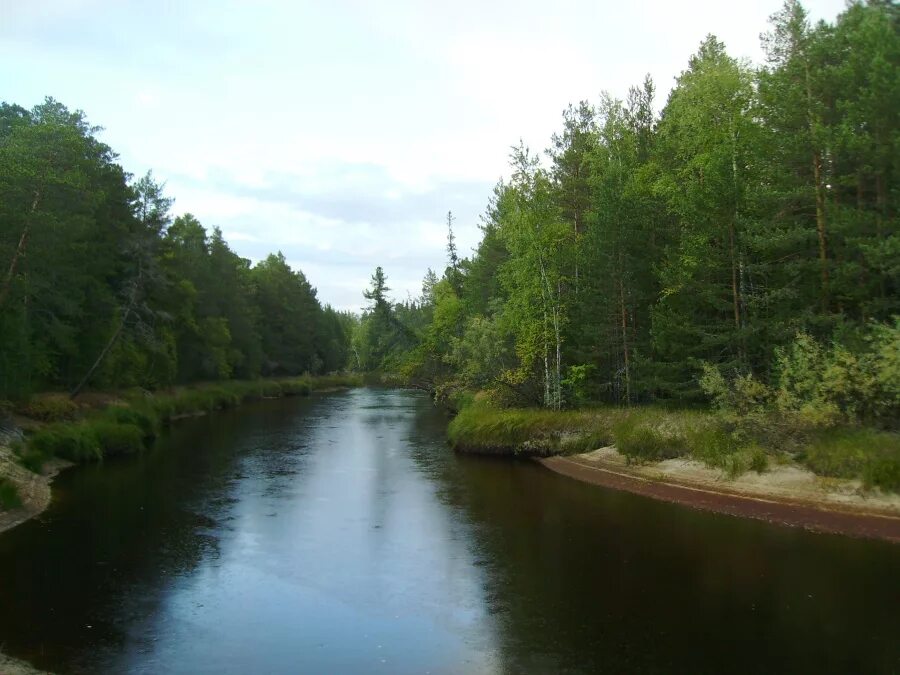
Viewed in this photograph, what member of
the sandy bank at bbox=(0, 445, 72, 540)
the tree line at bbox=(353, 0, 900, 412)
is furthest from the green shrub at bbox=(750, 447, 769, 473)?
the sandy bank at bbox=(0, 445, 72, 540)

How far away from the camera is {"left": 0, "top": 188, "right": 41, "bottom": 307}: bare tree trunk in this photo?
30891 millimetres

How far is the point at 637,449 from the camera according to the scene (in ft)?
103

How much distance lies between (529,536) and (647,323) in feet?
65.5

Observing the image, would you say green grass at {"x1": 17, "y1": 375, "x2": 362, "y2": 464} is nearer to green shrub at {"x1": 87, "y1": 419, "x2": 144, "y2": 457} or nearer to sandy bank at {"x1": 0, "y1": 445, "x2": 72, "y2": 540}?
green shrub at {"x1": 87, "y1": 419, "x2": 144, "y2": 457}

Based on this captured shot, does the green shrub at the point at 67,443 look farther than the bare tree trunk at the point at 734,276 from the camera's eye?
Yes

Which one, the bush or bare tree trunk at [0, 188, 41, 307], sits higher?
bare tree trunk at [0, 188, 41, 307]

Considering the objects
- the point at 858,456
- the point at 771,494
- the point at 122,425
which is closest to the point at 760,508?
the point at 771,494

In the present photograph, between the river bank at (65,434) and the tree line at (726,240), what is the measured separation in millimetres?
21868

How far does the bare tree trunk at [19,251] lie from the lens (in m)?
30.9

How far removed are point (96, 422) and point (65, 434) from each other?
4.58 metres

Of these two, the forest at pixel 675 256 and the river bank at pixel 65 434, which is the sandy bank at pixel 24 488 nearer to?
the river bank at pixel 65 434

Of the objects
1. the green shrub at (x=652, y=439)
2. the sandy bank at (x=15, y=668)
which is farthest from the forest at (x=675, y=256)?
the sandy bank at (x=15, y=668)

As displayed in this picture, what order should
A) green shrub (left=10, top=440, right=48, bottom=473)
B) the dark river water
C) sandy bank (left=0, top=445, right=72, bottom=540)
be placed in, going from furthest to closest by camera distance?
green shrub (left=10, top=440, right=48, bottom=473)
sandy bank (left=0, top=445, right=72, bottom=540)
the dark river water

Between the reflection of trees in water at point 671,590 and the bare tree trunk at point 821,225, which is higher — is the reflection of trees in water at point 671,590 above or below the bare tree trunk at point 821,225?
below
